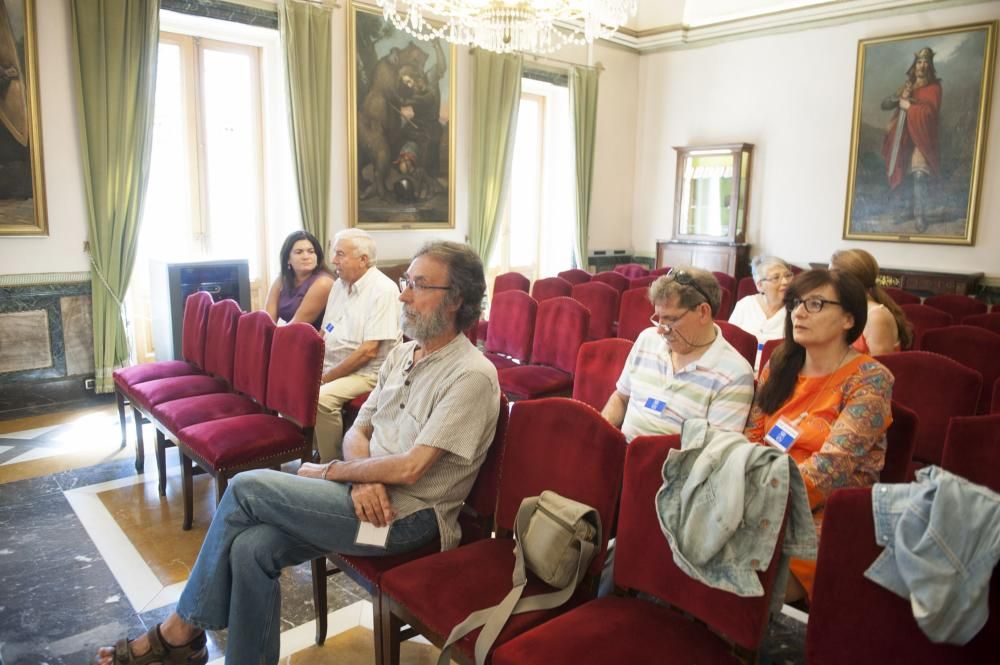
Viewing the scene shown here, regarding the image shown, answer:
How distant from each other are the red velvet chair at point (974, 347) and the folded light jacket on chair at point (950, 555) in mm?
2581

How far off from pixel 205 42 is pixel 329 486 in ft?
17.3

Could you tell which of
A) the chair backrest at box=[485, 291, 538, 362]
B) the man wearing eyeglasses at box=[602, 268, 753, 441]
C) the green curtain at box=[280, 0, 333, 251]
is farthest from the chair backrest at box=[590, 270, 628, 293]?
the man wearing eyeglasses at box=[602, 268, 753, 441]

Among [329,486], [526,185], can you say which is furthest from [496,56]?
[329,486]

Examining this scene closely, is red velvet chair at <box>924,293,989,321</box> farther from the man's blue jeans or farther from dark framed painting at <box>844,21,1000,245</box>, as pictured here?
the man's blue jeans

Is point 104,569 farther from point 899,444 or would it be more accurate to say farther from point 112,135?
point 112,135

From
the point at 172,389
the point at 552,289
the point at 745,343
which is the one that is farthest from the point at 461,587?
the point at 552,289

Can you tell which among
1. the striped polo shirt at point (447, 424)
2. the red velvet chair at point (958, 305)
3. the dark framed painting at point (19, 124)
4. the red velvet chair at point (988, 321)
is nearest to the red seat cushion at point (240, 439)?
the striped polo shirt at point (447, 424)

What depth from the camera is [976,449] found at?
2.05 meters

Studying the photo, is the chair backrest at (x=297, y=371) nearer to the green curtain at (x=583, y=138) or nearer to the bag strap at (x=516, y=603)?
the bag strap at (x=516, y=603)

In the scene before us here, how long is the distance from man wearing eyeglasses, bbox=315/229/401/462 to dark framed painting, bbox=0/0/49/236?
271 centimetres

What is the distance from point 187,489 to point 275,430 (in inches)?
22.3

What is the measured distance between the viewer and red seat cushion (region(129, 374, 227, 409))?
3.61m

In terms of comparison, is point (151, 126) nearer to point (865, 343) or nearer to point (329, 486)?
point (329, 486)

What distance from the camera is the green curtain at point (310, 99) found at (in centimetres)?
610
